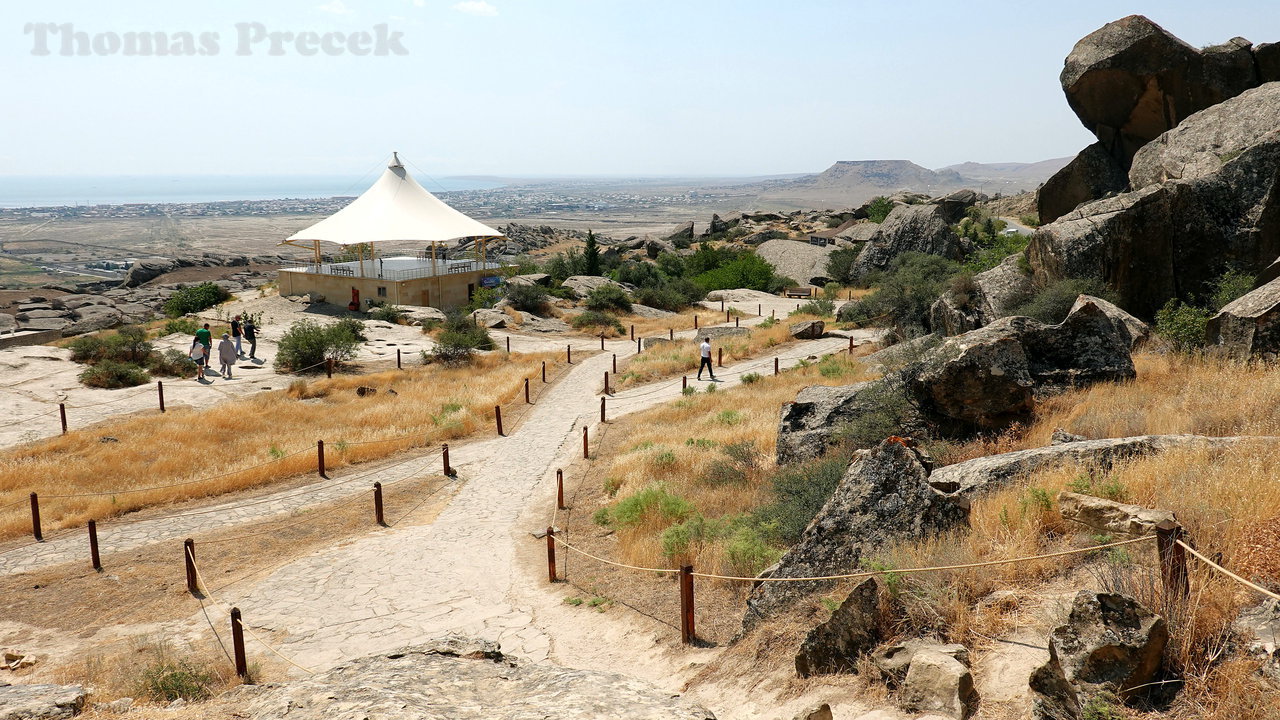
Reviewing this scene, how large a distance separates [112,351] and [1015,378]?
24972 millimetres

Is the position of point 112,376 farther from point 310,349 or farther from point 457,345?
point 457,345

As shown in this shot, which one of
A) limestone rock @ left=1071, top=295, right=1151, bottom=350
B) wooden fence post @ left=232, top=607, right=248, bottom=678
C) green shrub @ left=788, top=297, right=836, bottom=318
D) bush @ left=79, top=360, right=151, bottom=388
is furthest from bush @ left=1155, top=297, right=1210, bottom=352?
bush @ left=79, top=360, right=151, bottom=388

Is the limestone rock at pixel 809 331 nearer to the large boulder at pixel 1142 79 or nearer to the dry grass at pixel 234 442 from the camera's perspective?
the large boulder at pixel 1142 79

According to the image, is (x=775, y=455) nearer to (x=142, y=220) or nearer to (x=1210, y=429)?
(x=1210, y=429)

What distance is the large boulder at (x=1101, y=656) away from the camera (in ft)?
14.5

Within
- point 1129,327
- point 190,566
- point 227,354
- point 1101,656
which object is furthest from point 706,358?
point 1101,656

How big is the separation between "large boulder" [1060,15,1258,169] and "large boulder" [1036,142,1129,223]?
41cm

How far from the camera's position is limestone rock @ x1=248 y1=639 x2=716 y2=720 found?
5191 millimetres

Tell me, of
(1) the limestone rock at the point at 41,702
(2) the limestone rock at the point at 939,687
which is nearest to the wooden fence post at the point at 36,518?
(1) the limestone rock at the point at 41,702

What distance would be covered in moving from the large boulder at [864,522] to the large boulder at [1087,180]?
21.6 m

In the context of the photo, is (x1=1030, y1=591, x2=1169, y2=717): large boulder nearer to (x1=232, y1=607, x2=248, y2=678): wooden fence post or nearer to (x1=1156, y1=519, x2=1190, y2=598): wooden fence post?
(x1=1156, y1=519, x2=1190, y2=598): wooden fence post

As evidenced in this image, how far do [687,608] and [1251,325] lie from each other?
966cm

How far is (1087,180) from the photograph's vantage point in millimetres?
25953

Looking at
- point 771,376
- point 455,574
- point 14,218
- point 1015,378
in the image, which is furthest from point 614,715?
point 14,218
